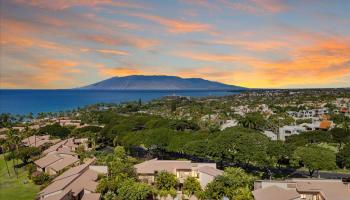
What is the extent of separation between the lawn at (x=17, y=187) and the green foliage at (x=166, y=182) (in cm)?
Answer: 1694

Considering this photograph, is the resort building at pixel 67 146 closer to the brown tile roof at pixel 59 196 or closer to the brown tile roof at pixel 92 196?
the brown tile roof at pixel 92 196

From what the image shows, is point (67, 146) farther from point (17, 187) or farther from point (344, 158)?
point (344, 158)

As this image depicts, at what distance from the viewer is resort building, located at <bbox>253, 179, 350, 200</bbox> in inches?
1308

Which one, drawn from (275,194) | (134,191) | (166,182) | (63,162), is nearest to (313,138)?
(275,194)

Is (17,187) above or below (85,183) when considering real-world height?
below

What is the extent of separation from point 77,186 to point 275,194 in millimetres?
23265

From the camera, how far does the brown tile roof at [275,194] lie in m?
33.0

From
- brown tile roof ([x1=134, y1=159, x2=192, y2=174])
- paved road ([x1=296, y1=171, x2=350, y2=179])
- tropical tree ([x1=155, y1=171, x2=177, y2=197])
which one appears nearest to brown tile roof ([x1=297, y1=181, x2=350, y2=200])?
tropical tree ([x1=155, y1=171, x2=177, y2=197])

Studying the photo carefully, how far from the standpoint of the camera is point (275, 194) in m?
34.0

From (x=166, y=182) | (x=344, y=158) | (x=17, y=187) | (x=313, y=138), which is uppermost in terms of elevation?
(x=313, y=138)

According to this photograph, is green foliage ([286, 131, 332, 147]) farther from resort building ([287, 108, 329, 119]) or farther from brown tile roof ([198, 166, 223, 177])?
resort building ([287, 108, 329, 119])

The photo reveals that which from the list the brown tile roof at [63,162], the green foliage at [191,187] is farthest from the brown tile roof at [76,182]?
the green foliage at [191,187]

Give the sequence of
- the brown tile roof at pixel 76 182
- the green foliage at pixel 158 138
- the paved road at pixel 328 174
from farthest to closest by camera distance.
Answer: the green foliage at pixel 158 138 < the paved road at pixel 328 174 < the brown tile roof at pixel 76 182

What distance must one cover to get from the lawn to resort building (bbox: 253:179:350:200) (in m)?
29.6
